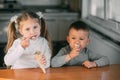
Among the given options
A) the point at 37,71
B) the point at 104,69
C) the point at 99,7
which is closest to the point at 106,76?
the point at 104,69

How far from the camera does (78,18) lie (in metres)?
4.33

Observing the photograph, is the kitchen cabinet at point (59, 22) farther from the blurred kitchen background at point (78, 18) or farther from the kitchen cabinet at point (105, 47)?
the kitchen cabinet at point (105, 47)

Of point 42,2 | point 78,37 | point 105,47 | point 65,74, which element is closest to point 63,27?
point 42,2

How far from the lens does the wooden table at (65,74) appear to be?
1535 millimetres

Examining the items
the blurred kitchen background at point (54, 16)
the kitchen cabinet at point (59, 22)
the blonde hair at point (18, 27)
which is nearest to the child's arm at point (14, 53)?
the blonde hair at point (18, 27)

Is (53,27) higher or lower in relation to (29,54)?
lower

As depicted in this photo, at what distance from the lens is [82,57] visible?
6.48 feet

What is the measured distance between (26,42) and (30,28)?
0.15m

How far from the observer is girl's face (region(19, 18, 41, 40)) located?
1.77 m

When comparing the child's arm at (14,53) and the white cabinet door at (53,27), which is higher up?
the child's arm at (14,53)

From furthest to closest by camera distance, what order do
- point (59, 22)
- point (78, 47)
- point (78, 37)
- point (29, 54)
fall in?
1. point (59, 22)
2. point (29, 54)
3. point (78, 37)
4. point (78, 47)

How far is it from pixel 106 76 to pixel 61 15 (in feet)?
9.27

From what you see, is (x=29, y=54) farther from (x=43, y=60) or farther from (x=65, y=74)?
(x=65, y=74)

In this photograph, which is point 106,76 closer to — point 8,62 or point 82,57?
point 82,57
